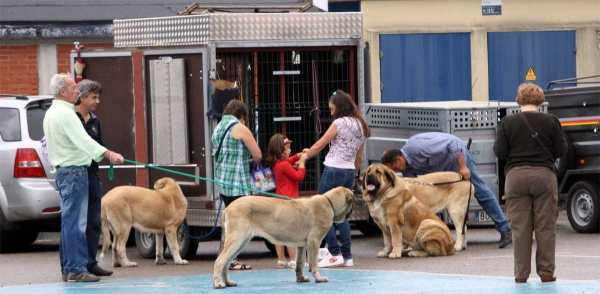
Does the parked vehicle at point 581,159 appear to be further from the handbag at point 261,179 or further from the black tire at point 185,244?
the black tire at point 185,244

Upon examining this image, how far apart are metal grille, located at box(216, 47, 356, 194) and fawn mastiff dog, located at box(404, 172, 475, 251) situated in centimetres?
148

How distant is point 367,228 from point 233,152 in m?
4.62

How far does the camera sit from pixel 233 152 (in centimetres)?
1277

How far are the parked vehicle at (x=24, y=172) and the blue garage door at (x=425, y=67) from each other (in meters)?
8.97

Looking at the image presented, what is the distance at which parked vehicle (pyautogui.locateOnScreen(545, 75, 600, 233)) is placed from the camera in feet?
52.2

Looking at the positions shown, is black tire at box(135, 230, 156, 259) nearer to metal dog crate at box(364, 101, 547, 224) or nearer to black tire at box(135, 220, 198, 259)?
black tire at box(135, 220, 198, 259)

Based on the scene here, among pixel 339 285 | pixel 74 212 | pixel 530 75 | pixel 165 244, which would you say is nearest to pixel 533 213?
pixel 339 285

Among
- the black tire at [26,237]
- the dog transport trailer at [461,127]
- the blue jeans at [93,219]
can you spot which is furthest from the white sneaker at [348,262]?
the black tire at [26,237]

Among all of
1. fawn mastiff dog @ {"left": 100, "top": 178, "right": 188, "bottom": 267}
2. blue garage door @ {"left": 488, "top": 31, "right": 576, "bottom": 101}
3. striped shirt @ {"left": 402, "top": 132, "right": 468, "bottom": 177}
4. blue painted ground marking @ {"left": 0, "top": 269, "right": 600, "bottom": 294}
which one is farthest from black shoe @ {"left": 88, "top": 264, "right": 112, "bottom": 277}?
blue garage door @ {"left": 488, "top": 31, "right": 576, "bottom": 101}

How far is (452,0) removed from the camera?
2341 centimetres

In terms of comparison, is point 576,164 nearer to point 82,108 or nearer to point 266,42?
point 266,42

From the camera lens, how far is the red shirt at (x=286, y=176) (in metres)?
13.0

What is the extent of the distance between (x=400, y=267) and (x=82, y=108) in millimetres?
3507

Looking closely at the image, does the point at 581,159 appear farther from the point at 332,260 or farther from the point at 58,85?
the point at 58,85
